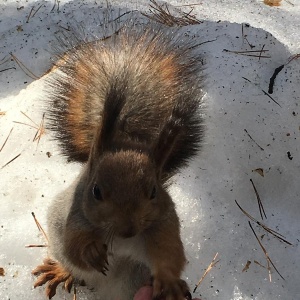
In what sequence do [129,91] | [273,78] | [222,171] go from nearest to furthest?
[129,91] < [222,171] < [273,78]

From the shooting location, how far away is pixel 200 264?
86.9 inches

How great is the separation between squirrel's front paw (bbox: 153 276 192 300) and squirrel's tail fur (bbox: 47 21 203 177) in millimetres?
352

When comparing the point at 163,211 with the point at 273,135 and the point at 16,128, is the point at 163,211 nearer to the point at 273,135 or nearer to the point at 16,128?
the point at 273,135

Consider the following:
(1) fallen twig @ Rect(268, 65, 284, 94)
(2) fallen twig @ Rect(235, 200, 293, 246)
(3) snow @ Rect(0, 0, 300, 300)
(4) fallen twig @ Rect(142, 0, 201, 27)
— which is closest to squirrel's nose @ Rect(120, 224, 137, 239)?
(3) snow @ Rect(0, 0, 300, 300)

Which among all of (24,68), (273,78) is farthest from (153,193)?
(24,68)

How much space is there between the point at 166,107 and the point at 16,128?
1038mm

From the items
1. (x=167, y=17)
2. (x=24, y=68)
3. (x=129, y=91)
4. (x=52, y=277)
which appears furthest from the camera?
(x=167, y=17)

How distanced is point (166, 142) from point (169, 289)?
0.44 m

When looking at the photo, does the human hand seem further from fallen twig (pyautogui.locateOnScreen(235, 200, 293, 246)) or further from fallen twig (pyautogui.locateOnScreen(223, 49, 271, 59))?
fallen twig (pyautogui.locateOnScreen(223, 49, 271, 59))

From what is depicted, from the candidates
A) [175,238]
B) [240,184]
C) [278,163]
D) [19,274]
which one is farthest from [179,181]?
[19,274]

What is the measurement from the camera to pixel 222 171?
96.5 inches

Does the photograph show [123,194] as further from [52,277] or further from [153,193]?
[52,277]

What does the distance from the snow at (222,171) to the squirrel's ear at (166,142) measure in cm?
64

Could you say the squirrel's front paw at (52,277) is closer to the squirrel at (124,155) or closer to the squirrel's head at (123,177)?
the squirrel at (124,155)
